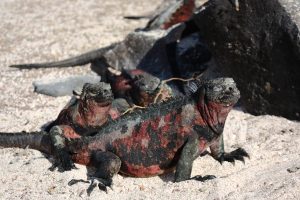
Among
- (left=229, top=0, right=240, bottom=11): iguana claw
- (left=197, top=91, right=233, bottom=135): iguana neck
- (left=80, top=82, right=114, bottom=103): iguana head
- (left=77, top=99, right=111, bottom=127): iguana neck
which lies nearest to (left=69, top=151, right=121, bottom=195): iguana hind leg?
(left=77, top=99, right=111, bottom=127): iguana neck

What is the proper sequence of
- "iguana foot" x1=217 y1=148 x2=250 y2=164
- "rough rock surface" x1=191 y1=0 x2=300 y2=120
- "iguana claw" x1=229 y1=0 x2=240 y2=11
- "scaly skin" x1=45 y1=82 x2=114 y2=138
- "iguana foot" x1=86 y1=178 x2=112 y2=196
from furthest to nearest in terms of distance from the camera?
"iguana claw" x1=229 y1=0 x2=240 y2=11
"rough rock surface" x1=191 y1=0 x2=300 y2=120
"iguana foot" x1=217 y1=148 x2=250 y2=164
"scaly skin" x1=45 y1=82 x2=114 y2=138
"iguana foot" x1=86 y1=178 x2=112 y2=196

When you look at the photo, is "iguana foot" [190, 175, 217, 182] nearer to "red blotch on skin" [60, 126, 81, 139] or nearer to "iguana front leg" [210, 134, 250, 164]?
"iguana front leg" [210, 134, 250, 164]

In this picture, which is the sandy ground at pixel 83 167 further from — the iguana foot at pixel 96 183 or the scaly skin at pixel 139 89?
the scaly skin at pixel 139 89

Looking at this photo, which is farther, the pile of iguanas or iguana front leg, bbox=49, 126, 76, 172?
iguana front leg, bbox=49, 126, 76, 172

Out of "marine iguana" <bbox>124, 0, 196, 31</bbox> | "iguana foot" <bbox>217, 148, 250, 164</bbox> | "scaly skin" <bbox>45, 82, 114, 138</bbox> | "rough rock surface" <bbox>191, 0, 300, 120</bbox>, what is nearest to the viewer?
"scaly skin" <bbox>45, 82, 114, 138</bbox>

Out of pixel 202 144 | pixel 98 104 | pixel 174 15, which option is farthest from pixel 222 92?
pixel 174 15

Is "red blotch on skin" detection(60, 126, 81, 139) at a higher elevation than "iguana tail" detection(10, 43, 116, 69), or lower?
higher

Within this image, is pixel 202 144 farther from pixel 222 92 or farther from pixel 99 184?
pixel 99 184

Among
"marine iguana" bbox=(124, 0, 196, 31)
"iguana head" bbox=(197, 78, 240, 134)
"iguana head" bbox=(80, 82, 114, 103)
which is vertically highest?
"iguana head" bbox=(197, 78, 240, 134)
